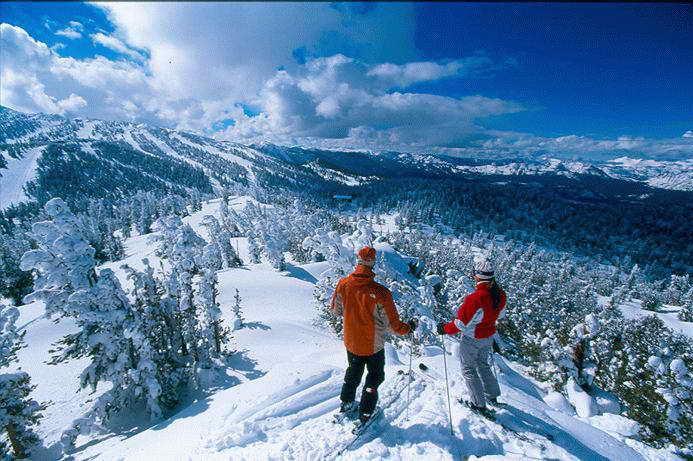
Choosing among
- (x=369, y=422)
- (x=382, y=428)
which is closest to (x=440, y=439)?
(x=382, y=428)

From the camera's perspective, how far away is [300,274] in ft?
151

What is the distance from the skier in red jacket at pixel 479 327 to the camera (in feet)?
17.8

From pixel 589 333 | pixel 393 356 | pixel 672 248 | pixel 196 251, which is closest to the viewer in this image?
pixel 393 356

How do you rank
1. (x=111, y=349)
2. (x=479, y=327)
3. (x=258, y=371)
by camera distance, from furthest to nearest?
(x=258, y=371) → (x=111, y=349) → (x=479, y=327)

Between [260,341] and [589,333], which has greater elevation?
[589,333]

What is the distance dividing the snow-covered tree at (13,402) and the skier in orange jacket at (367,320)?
538 inches

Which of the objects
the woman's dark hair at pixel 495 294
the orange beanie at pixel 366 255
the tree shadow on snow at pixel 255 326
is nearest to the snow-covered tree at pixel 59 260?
the orange beanie at pixel 366 255

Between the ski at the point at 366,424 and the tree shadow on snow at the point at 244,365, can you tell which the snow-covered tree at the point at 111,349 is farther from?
the ski at the point at 366,424

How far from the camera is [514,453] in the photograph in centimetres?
491

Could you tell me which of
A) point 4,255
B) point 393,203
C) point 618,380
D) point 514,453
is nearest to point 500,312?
point 514,453

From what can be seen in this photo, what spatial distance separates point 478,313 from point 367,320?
1.98 m

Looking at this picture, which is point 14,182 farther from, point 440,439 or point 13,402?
point 440,439

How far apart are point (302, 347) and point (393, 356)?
552 inches

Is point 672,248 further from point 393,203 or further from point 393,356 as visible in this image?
point 393,356
